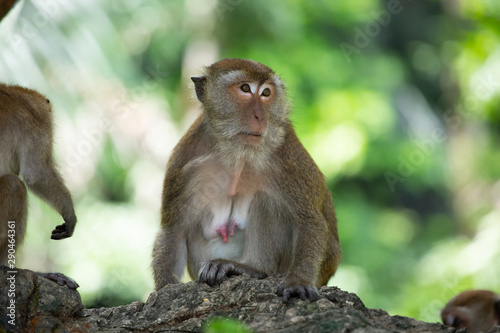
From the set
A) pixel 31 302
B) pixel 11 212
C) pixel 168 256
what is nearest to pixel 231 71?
pixel 168 256

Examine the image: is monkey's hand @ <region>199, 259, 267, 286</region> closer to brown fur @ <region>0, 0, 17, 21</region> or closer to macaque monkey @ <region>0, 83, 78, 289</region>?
macaque monkey @ <region>0, 83, 78, 289</region>

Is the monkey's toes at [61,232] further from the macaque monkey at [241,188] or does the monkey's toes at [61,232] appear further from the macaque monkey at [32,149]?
the macaque monkey at [241,188]

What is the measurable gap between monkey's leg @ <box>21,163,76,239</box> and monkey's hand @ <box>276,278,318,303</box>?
4.50 feet

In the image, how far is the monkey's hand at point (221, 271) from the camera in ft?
14.8

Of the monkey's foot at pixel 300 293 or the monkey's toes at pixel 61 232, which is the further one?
the monkey's toes at pixel 61 232

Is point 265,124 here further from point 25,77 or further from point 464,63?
point 464,63

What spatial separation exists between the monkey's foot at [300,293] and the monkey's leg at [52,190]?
138 centimetres

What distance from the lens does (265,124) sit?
4855 millimetres

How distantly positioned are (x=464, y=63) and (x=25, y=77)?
6143 mm

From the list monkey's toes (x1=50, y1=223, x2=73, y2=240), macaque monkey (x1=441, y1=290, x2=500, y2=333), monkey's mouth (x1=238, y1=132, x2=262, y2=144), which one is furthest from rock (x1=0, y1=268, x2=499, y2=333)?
macaque monkey (x1=441, y1=290, x2=500, y2=333)

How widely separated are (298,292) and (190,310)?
62 cm

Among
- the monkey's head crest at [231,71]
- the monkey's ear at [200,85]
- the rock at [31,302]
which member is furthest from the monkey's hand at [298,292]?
the monkey's ear at [200,85]

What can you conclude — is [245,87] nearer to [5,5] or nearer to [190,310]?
[190,310]

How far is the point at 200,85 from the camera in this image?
528 centimetres
